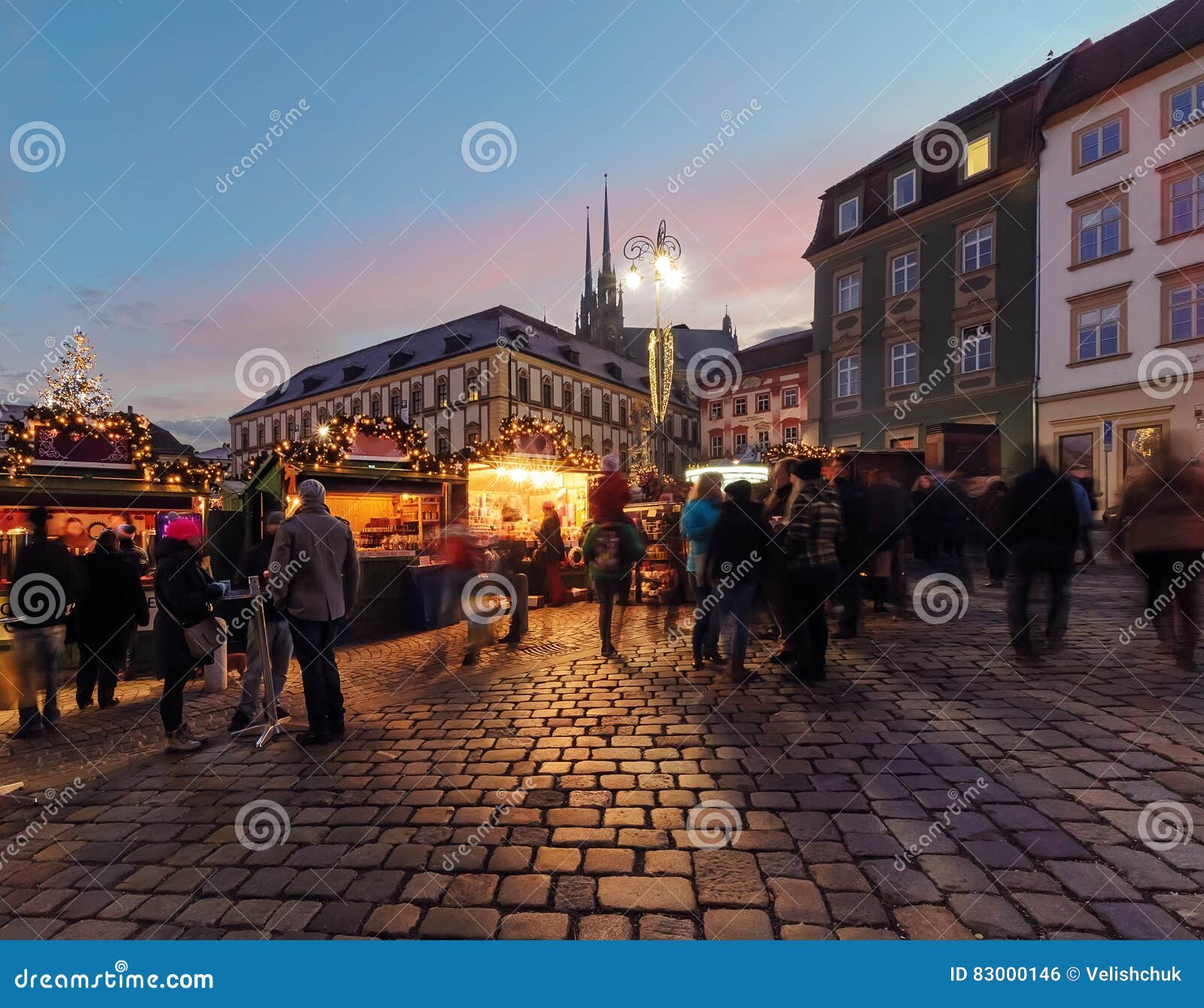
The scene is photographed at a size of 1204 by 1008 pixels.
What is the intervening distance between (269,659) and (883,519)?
7.02 meters

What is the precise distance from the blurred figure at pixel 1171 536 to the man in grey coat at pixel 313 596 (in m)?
7.19

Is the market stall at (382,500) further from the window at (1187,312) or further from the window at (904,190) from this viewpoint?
the window at (904,190)

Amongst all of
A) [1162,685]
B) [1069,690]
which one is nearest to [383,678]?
[1069,690]

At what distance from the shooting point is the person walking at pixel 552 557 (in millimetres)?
11000

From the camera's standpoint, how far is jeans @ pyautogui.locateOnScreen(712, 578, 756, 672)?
5559mm

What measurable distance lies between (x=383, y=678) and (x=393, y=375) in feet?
159

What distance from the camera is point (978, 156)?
2166 cm

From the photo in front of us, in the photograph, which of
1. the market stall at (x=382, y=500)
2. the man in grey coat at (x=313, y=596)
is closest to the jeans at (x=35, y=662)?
the man in grey coat at (x=313, y=596)

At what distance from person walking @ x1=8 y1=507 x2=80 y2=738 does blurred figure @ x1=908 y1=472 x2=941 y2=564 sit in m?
10.8

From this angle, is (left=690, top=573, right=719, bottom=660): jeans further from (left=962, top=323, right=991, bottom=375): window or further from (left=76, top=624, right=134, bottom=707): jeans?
(left=962, top=323, right=991, bottom=375): window

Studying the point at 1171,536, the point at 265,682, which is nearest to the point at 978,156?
the point at 1171,536

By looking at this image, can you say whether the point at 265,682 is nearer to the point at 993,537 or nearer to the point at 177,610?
the point at 177,610

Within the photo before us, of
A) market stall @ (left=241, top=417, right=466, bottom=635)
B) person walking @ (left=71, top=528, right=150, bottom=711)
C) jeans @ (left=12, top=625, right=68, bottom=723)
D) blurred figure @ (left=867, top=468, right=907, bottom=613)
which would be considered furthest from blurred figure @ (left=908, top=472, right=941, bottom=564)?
jeans @ (left=12, top=625, right=68, bottom=723)

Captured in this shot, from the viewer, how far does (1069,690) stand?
16.4ft
